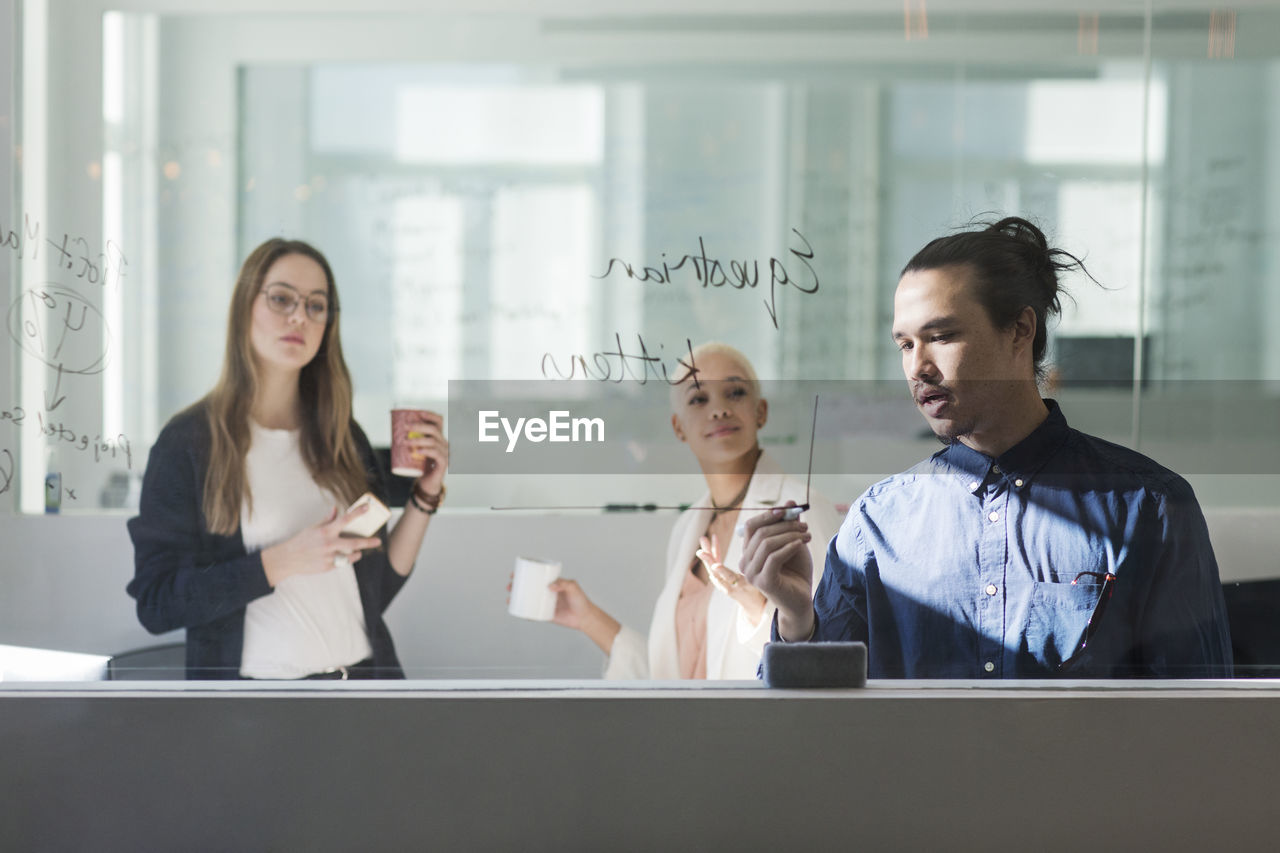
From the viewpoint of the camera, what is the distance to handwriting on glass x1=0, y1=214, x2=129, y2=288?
48.6 inches

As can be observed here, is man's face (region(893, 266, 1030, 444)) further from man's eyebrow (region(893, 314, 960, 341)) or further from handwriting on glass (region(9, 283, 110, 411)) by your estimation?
handwriting on glass (region(9, 283, 110, 411))

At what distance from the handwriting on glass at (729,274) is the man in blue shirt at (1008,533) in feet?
0.80

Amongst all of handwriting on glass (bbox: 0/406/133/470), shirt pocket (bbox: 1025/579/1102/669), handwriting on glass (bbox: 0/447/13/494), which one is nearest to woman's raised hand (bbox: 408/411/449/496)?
handwriting on glass (bbox: 0/406/133/470)

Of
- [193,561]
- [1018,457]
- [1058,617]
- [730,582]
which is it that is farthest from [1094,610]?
[193,561]

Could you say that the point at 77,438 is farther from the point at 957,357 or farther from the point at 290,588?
the point at 957,357

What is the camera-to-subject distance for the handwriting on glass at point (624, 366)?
3.71ft

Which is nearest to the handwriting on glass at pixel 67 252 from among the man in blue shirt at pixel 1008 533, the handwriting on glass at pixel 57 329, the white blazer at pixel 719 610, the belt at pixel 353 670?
the handwriting on glass at pixel 57 329

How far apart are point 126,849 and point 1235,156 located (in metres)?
1.66

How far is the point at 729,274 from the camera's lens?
1.26 metres

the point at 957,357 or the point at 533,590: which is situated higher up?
the point at 957,357

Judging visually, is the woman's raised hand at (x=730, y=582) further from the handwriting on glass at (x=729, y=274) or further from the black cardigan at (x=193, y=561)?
the black cardigan at (x=193, y=561)

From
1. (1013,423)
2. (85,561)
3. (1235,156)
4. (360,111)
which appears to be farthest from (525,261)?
(1235,156)

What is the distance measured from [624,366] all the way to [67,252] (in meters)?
0.70

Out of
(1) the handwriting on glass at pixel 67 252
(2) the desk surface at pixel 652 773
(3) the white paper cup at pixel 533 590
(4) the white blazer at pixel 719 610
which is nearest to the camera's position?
(2) the desk surface at pixel 652 773
